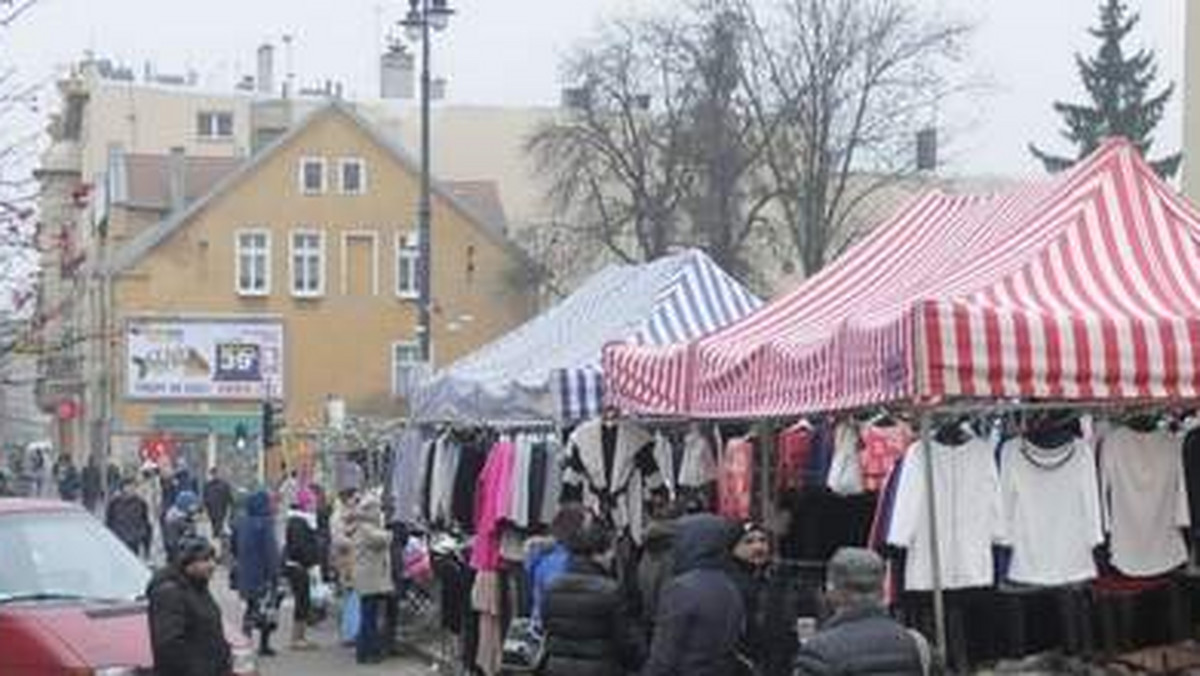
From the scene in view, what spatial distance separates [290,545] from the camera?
22766mm

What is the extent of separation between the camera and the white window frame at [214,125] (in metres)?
88.1

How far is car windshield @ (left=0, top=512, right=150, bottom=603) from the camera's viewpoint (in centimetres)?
1252

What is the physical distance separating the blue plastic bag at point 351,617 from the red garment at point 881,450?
1011 cm

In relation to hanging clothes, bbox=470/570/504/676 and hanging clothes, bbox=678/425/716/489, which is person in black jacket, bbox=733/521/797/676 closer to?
hanging clothes, bbox=678/425/716/489

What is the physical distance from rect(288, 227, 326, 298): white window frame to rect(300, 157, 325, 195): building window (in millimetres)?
1242

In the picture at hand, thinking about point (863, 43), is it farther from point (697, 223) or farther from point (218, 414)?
point (218, 414)

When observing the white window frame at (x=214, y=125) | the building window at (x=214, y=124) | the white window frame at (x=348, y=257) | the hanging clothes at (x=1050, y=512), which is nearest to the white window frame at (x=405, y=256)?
the white window frame at (x=348, y=257)

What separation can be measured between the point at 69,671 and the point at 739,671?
11.2 feet

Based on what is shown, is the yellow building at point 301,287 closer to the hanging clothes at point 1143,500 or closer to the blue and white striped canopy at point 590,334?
the blue and white striped canopy at point 590,334

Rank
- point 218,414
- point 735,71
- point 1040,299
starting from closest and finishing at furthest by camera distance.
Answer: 1. point 1040,299
2. point 735,71
3. point 218,414

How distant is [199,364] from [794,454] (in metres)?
57.5

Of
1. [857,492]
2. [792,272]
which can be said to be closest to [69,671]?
[857,492]

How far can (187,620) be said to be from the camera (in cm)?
1081

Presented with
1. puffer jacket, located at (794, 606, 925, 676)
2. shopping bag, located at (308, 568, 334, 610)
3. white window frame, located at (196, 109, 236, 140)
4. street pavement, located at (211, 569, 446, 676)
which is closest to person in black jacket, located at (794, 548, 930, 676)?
puffer jacket, located at (794, 606, 925, 676)
